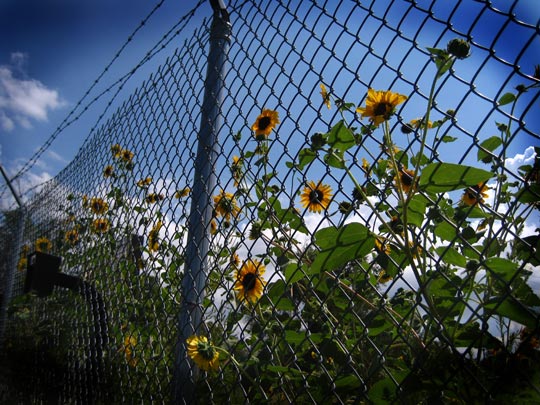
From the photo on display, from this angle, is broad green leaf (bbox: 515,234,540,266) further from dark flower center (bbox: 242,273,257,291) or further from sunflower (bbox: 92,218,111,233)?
sunflower (bbox: 92,218,111,233)

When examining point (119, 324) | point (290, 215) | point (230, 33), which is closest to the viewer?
point (290, 215)

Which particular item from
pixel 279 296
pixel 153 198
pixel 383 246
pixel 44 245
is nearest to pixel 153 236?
pixel 153 198

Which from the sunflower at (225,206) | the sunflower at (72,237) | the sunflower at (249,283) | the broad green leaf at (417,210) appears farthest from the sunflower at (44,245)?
the broad green leaf at (417,210)

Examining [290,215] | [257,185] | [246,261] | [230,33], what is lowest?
[246,261]

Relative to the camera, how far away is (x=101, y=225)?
9.61ft

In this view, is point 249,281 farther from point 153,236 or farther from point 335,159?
point 153,236

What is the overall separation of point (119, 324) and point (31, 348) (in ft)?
5.47

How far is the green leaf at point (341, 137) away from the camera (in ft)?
3.38

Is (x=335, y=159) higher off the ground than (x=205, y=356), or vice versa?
(x=335, y=159)

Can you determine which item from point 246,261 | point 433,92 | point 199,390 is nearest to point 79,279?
point 199,390

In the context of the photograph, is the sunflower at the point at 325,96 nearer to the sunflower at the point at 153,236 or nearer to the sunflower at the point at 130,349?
the sunflower at the point at 153,236

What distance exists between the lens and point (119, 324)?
2.17 metres

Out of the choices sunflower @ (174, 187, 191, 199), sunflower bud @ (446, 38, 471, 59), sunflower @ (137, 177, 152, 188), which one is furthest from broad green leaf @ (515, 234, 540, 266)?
sunflower @ (137, 177, 152, 188)

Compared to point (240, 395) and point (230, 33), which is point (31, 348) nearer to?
point (240, 395)
